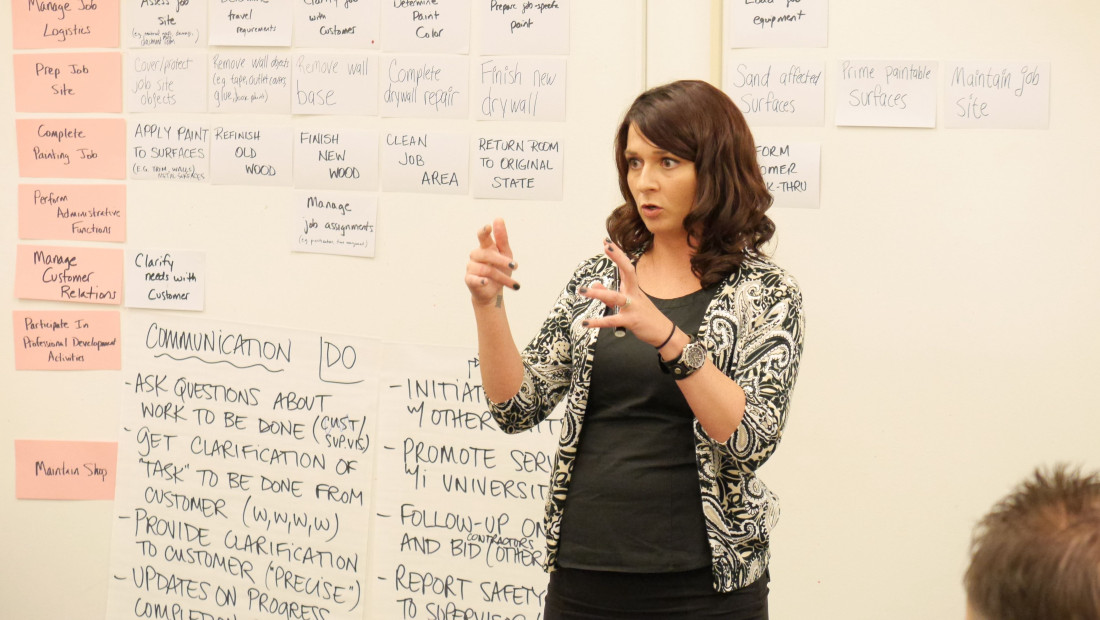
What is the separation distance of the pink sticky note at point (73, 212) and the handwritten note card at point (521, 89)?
914 millimetres

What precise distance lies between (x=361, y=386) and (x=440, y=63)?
2.47ft

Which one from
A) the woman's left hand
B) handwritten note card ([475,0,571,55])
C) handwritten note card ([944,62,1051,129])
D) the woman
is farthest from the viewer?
handwritten note card ([475,0,571,55])

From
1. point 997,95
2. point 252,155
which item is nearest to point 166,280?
point 252,155

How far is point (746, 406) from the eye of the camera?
136 cm

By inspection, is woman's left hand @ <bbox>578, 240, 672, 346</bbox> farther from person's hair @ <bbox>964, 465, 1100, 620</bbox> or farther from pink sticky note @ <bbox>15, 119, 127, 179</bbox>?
pink sticky note @ <bbox>15, 119, 127, 179</bbox>

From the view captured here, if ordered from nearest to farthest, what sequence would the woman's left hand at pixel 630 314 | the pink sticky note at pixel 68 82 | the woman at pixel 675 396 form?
1. the woman's left hand at pixel 630 314
2. the woman at pixel 675 396
3. the pink sticky note at pixel 68 82

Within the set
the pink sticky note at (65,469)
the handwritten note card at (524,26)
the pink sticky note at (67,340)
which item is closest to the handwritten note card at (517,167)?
the handwritten note card at (524,26)

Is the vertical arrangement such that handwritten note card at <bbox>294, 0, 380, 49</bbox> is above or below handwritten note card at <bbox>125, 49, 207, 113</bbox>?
above

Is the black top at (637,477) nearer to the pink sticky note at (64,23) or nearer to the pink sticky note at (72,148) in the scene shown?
the pink sticky note at (72,148)

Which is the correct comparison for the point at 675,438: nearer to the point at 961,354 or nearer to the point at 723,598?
the point at 723,598

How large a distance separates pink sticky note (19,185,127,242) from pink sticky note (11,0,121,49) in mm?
345

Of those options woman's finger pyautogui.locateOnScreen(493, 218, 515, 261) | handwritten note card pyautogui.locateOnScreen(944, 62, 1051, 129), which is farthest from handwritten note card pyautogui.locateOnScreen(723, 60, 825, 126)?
woman's finger pyautogui.locateOnScreen(493, 218, 515, 261)

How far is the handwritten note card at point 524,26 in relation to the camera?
7.43ft

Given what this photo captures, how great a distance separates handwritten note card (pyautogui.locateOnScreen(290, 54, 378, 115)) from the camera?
236cm
